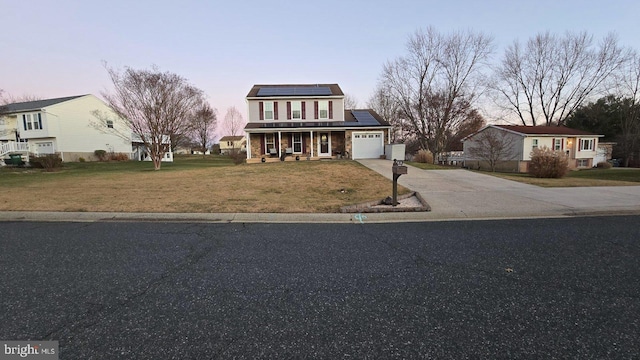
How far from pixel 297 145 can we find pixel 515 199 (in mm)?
17292

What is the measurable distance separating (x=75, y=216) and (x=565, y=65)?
4812cm

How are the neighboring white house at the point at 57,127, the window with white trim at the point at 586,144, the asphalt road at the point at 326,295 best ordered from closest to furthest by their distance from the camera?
1. the asphalt road at the point at 326,295
2. the neighboring white house at the point at 57,127
3. the window with white trim at the point at 586,144

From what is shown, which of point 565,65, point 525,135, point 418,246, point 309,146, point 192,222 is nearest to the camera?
point 418,246

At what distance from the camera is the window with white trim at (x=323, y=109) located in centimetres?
2377

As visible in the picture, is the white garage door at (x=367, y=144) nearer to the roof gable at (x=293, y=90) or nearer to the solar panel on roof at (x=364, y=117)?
the solar panel on roof at (x=364, y=117)

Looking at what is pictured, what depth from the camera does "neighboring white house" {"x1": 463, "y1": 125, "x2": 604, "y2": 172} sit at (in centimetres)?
2944

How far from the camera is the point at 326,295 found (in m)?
2.89

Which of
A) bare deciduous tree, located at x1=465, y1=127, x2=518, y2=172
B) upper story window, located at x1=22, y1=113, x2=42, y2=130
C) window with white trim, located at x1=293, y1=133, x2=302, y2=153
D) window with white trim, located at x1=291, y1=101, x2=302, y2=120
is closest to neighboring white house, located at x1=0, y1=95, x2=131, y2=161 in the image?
upper story window, located at x1=22, y1=113, x2=42, y2=130

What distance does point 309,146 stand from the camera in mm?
23266

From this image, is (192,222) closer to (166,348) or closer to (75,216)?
(75,216)

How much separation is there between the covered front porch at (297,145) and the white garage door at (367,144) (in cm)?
90

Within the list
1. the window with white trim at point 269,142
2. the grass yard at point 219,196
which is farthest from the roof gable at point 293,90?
the grass yard at point 219,196

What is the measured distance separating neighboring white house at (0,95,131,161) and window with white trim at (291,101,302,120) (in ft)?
56.5

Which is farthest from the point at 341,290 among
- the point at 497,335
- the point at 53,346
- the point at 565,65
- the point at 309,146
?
the point at 565,65
